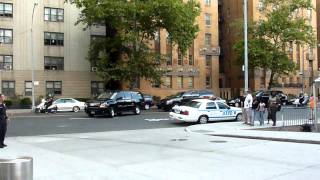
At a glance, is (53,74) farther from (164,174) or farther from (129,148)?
(164,174)

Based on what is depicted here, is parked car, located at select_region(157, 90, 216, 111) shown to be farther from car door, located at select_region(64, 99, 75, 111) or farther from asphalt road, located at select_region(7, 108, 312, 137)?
asphalt road, located at select_region(7, 108, 312, 137)

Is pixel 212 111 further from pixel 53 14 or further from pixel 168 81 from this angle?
pixel 168 81

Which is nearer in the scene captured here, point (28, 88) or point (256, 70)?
point (28, 88)

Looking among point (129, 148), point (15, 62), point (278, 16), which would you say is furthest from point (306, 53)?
point (129, 148)

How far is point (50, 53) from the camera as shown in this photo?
5947 centimetres

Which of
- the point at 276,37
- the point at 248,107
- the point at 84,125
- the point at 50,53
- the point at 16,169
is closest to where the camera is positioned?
the point at 16,169

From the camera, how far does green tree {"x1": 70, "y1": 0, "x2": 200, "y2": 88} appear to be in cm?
5106

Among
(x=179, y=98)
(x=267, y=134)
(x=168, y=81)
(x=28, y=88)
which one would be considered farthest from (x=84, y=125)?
(x=168, y=81)

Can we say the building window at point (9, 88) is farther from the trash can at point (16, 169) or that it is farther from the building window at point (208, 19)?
the trash can at point (16, 169)

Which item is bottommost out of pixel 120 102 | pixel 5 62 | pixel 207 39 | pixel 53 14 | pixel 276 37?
pixel 120 102

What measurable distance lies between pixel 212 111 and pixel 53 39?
34391 millimetres

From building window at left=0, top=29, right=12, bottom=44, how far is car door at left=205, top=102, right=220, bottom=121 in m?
33.8

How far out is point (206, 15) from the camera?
233 ft

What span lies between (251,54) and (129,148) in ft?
163
